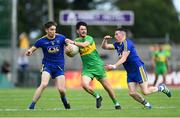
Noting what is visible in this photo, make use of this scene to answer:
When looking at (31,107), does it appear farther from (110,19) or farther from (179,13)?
(179,13)

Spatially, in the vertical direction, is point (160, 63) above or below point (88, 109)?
above

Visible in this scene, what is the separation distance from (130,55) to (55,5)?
5345cm

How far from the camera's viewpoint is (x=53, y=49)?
19.9 metres

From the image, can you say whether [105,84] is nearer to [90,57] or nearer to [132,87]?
[90,57]

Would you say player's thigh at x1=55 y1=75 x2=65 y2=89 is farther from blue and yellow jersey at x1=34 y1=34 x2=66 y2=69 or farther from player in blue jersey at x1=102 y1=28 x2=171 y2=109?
player in blue jersey at x1=102 y1=28 x2=171 y2=109

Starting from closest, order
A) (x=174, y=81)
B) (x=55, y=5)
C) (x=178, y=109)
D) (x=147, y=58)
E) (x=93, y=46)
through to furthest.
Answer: (x=178, y=109) → (x=93, y=46) → (x=174, y=81) → (x=147, y=58) → (x=55, y=5)

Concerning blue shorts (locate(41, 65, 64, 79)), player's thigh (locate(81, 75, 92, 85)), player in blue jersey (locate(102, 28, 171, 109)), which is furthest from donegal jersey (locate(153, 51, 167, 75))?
A: blue shorts (locate(41, 65, 64, 79))

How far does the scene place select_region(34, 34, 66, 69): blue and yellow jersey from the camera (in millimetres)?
19891

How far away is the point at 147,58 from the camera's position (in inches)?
2004

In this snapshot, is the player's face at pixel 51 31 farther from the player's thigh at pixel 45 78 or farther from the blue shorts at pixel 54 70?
the player's thigh at pixel 45 78

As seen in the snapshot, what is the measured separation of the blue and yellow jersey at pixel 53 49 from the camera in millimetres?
19891

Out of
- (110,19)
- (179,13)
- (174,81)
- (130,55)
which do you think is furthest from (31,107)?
(179,13)

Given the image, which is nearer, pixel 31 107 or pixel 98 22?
pixel 31 107

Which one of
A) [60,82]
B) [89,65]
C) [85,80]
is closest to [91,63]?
[89,65]
